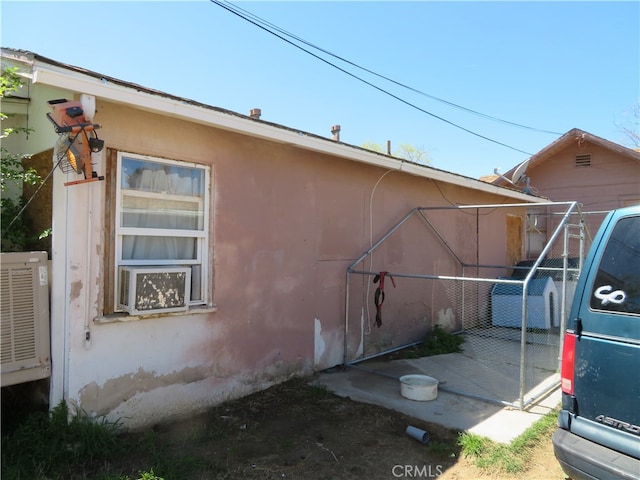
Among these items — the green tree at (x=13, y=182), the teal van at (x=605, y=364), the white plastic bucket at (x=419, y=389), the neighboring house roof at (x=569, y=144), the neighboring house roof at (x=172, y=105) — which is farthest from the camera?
the neighboring house roof at (x=569, y=144)

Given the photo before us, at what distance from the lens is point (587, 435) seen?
8.05ft

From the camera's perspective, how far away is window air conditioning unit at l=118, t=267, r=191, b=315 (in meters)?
3.73

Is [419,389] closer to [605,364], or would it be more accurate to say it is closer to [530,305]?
[605,364]

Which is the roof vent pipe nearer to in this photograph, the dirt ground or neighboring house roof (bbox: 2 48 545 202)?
neighboring house roof (bbox: 2 48 545 202)

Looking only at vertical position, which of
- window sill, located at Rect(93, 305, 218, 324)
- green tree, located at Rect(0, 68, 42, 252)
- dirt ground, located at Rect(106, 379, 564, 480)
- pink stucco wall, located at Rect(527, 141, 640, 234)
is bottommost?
dirt ground, located at Rect(106, 379, 564, 480)

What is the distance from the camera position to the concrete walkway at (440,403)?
406 cm

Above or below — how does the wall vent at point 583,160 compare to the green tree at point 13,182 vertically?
above

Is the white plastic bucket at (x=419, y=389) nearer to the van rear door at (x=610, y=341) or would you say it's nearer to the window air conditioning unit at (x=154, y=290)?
the van rear door at (x=610, y=341)

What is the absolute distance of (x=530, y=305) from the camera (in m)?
8.05

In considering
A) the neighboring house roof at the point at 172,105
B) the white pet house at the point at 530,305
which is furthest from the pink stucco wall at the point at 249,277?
the white pet house at the point at 530,305

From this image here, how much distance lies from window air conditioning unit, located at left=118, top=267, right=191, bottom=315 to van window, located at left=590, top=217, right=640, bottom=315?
3.16 m

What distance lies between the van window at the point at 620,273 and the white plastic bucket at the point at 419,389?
2534 mm

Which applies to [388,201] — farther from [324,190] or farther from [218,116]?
[218,116]

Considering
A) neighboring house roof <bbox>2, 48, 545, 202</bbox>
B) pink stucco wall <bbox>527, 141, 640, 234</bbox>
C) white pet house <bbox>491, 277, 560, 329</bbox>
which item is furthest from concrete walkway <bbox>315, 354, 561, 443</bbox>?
pink stucco wall <bbox>527, 141, 640, 234</bbox>
